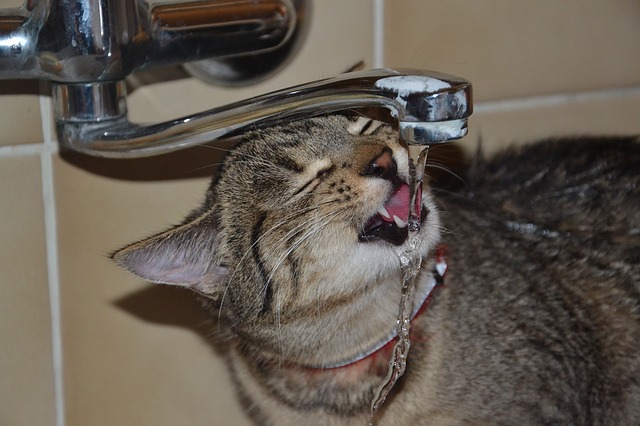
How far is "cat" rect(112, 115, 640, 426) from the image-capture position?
1.04 metres

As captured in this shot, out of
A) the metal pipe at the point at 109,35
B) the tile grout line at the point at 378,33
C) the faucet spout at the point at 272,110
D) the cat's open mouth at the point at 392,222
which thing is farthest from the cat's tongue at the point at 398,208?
the tile grout line at the point at 378,33

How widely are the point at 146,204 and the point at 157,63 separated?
28cm

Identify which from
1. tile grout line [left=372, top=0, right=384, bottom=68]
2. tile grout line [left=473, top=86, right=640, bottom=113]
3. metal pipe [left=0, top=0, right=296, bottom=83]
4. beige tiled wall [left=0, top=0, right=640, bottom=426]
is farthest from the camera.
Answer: tile grout line [left=473, top=86, right=640, bottom=113]

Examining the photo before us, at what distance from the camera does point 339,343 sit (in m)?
1.15

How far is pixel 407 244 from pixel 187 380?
0.47 m

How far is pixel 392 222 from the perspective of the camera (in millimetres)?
1036

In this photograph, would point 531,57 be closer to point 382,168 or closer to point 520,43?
point 520,43

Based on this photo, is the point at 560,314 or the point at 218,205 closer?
the point at 218,205

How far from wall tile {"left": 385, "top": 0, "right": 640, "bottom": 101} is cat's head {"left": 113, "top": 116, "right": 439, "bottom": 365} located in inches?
12.7

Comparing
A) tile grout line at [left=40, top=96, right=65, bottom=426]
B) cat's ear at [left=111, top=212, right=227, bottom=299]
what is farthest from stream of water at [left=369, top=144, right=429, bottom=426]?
tile grout line at [left=40, top=96, right=65, bottom=426]

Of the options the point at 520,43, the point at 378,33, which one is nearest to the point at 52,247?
the point at 378,33

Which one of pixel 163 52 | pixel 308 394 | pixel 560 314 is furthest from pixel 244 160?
pixel 560 314

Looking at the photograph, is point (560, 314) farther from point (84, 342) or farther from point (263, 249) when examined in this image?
point (84, 342)

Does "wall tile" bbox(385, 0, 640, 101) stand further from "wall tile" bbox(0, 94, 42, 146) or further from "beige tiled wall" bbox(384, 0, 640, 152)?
"wall tile" bbox(0, 94, 42, 146)
